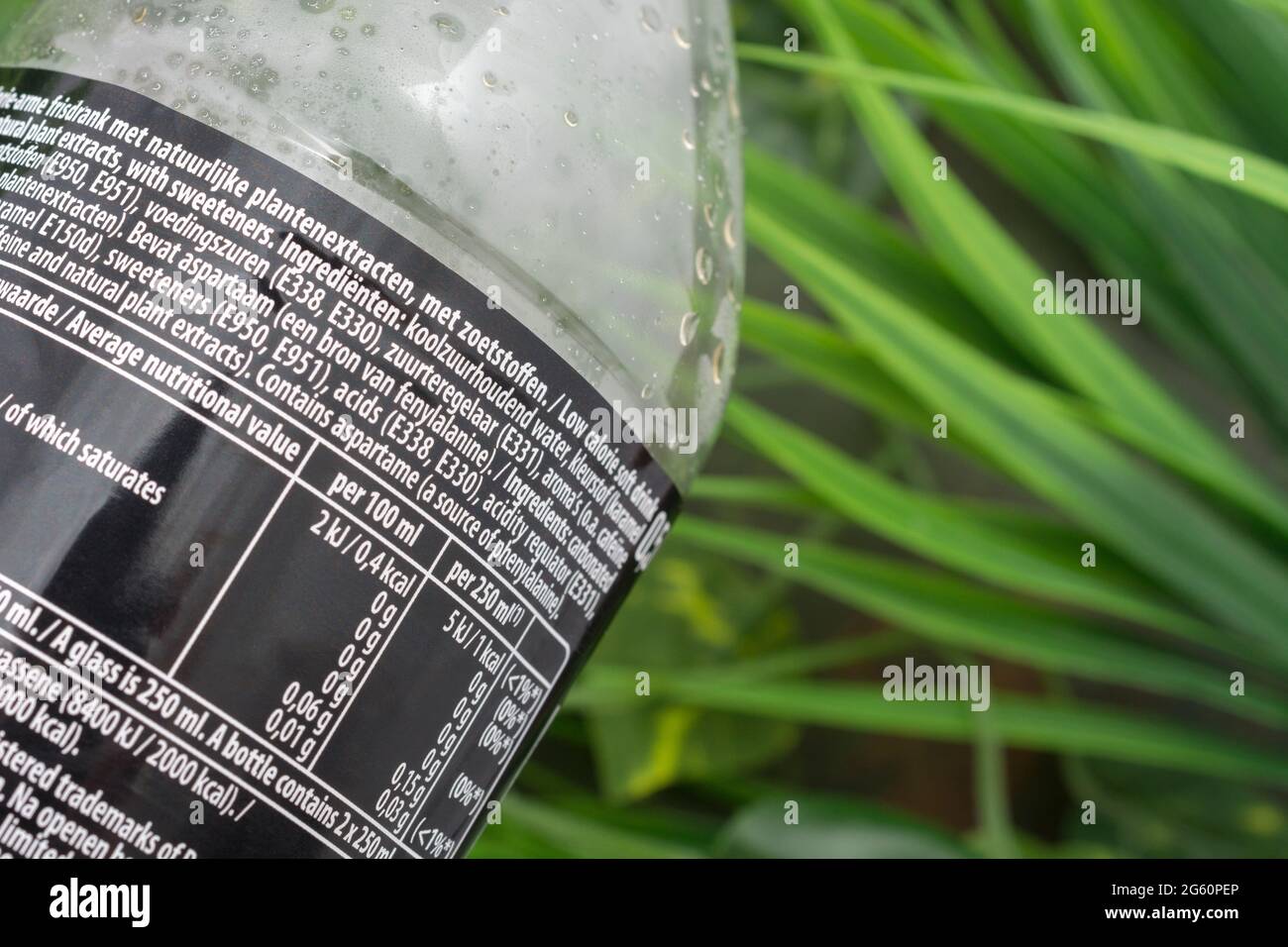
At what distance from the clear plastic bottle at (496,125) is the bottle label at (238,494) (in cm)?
2

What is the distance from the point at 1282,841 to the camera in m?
0.60

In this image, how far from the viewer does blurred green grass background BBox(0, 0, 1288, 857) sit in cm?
50

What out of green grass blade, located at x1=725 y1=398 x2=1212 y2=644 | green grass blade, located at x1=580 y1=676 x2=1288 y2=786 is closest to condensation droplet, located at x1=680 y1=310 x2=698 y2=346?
green grass blade, located at x1=725 y1=398 x2=1212 y2=644

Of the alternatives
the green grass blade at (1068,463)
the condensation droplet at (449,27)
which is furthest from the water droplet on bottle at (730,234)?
the condensation droplet at (449,27)

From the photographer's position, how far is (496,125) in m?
0.35

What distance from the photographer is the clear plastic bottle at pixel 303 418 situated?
11.7 inches

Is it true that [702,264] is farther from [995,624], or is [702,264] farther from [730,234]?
[995,624]

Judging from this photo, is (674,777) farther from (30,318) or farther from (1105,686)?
(30,318)

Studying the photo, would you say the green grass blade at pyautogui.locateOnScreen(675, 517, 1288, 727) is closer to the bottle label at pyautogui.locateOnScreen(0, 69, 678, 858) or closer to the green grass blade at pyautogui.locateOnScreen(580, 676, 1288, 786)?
the green grass blade at pyautogui.locateOnScreen(580, 676, 1288, 786)

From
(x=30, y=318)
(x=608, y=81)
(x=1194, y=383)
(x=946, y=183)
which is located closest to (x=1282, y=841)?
(x=1194, y=383)

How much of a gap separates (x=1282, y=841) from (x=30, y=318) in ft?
2.17

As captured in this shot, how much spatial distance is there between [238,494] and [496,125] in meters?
0.15

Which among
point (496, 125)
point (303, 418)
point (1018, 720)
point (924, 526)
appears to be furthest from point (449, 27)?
point (1018, 720)

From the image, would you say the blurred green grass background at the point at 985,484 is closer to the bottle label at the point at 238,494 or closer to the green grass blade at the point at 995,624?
the green grass blade at the point at 995,624
